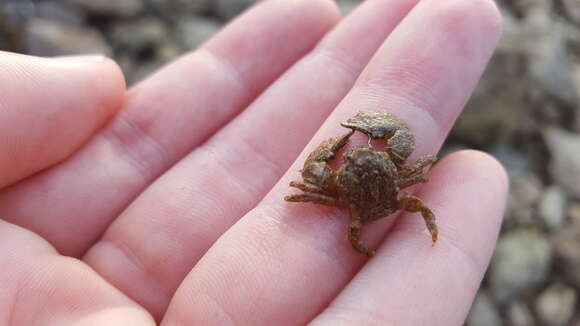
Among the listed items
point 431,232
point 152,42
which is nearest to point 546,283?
point 431,232

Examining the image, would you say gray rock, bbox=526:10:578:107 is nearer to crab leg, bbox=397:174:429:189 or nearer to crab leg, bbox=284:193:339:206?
crab leg, bbox=397:174:429:189

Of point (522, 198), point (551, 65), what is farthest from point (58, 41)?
point (551, 65)

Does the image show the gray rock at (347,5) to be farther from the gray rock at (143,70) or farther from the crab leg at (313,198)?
the crab leg at (313,198)

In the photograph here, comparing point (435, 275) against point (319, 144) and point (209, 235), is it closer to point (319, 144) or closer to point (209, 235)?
point (319, 144)

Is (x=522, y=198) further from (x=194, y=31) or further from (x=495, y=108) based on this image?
(x=194, y=31)

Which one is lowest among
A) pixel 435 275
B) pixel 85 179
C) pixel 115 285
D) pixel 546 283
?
pixel 546 283

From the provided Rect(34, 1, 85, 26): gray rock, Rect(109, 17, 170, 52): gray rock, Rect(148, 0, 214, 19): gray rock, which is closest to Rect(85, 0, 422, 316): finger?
Rect(109, 17, 170, 52): gray rock
